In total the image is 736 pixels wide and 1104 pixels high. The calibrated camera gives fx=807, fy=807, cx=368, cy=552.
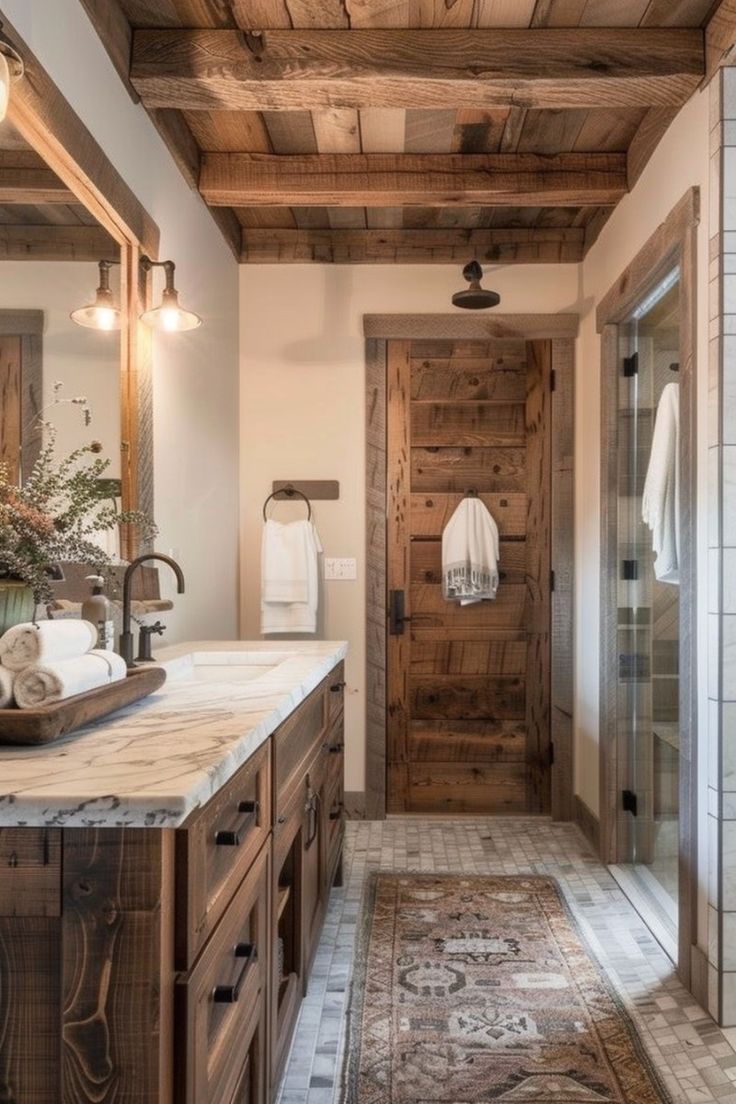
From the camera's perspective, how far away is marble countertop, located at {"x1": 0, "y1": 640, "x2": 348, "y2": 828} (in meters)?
0.84

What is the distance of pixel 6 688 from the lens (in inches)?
43.1

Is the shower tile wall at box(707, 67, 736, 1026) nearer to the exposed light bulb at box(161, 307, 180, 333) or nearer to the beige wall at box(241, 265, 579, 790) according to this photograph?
the exposed light bulb at box(161, 307, 180, 333)

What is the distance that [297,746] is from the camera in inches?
70.3

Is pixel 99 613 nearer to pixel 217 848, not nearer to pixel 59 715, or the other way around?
pixel 59 715

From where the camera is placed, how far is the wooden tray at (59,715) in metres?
1.04

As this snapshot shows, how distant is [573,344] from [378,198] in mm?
1120

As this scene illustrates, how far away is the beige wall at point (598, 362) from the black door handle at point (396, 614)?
29.9 inches

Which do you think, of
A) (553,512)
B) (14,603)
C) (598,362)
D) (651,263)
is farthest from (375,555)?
(14,603)

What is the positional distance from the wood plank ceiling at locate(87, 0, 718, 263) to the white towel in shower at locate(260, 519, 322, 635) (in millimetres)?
1269

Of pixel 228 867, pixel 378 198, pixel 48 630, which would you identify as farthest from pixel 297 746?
pixel 378 198

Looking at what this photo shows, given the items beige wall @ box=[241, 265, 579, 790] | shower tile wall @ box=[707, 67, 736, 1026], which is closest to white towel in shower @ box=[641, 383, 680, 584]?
shower tile wall @ box=[707, 67, 736, 1026]

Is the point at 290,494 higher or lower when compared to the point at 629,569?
higher

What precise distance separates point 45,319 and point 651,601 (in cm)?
210

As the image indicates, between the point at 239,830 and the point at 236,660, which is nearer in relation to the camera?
the point at 239,830
